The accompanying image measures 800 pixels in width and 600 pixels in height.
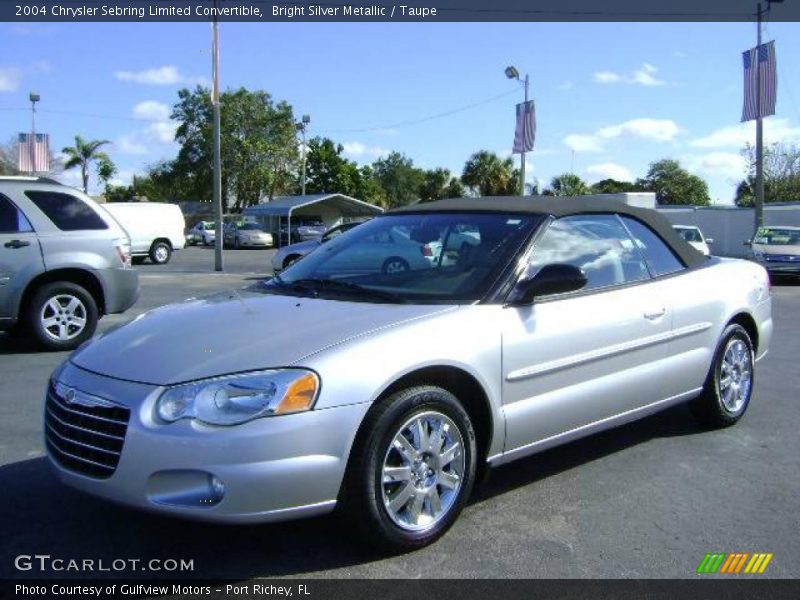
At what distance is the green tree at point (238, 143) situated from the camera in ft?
179

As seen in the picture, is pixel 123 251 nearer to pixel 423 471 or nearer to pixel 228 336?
pixel 228 336

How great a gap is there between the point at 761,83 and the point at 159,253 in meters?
19.7

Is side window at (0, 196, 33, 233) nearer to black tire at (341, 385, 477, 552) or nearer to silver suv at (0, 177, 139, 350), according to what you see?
silver suv at (0, 177, 139, 350)

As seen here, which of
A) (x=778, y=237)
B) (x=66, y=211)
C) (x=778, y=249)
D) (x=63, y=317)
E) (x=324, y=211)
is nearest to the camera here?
(x=63, y=317)

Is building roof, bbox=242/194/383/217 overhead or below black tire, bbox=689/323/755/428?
overhead

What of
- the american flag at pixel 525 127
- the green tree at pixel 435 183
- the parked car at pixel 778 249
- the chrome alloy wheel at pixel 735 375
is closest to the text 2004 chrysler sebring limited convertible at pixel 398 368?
the chrome alloy wheel at pixel 735 375

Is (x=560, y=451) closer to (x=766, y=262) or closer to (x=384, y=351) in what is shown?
(x=384, y=351)

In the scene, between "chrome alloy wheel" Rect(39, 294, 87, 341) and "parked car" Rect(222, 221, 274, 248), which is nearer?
"chrome alloy wheel" Rect(39, 294, 87, 341)

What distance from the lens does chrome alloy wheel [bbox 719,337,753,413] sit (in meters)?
5.21

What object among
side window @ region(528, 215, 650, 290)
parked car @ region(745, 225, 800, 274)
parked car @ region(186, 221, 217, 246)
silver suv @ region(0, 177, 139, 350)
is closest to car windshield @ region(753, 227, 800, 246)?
parked car @ region(745, 225, 800, 274)

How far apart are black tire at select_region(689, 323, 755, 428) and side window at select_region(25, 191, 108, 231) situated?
617 cm

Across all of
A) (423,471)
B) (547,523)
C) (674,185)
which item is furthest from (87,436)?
(674,185)

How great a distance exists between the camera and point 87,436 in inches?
124

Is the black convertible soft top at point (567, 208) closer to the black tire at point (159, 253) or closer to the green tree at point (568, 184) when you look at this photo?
the black tire at point (159, 253)
